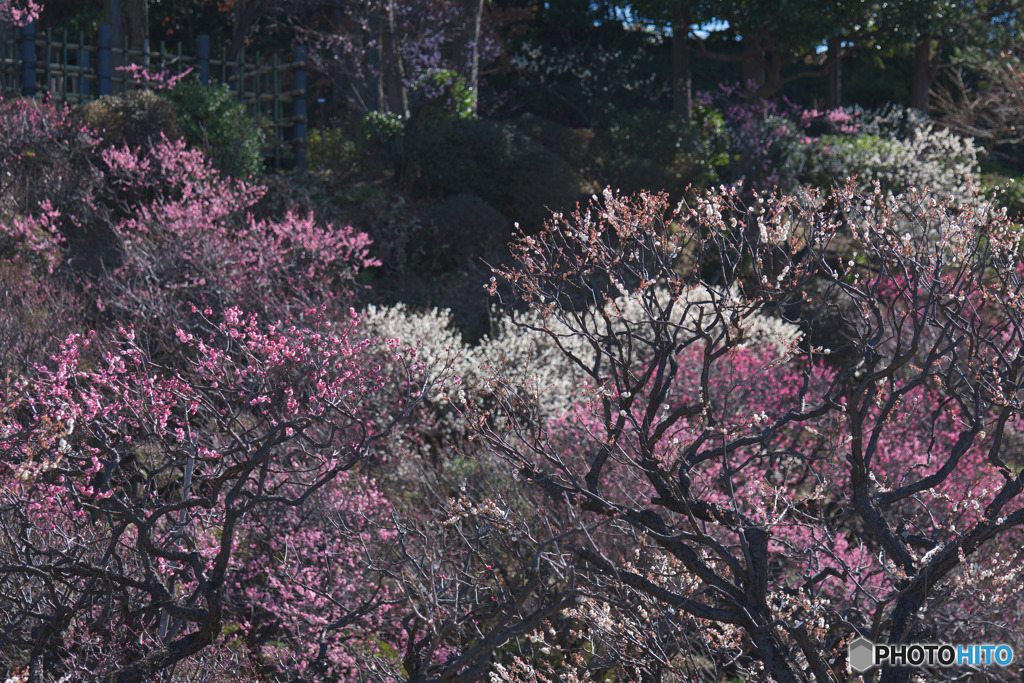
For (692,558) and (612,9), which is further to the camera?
(612,9)

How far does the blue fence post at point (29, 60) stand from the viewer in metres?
13.5

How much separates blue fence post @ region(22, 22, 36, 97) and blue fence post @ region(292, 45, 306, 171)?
12.4 ft

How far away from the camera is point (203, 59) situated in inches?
556

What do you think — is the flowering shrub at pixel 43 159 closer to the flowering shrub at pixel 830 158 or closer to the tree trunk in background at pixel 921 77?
the flowering shrub at pixel 830 158

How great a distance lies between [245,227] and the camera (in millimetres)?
11555

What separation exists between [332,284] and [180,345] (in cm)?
238

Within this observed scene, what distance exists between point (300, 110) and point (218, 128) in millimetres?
2599

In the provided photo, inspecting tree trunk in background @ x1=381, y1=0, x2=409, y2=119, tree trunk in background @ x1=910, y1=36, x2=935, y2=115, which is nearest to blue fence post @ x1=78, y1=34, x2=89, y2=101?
tree trunk in background @ x1=381, y1=0, x2=409, y2=119

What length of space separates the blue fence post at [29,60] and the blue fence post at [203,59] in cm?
228

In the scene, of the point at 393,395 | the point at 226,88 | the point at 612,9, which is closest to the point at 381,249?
the point at 226,88

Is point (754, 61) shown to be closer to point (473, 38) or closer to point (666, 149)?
point (666, 149)

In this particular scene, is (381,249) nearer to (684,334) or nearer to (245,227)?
(245,227)

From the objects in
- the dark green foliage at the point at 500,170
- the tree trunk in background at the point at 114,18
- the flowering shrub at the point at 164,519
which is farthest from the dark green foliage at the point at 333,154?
the flowering shrub at the point at 164,519

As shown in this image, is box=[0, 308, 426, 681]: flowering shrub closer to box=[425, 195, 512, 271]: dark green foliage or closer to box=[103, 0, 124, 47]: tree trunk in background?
box=[425, 195, 512, 271]: dark green foliage
